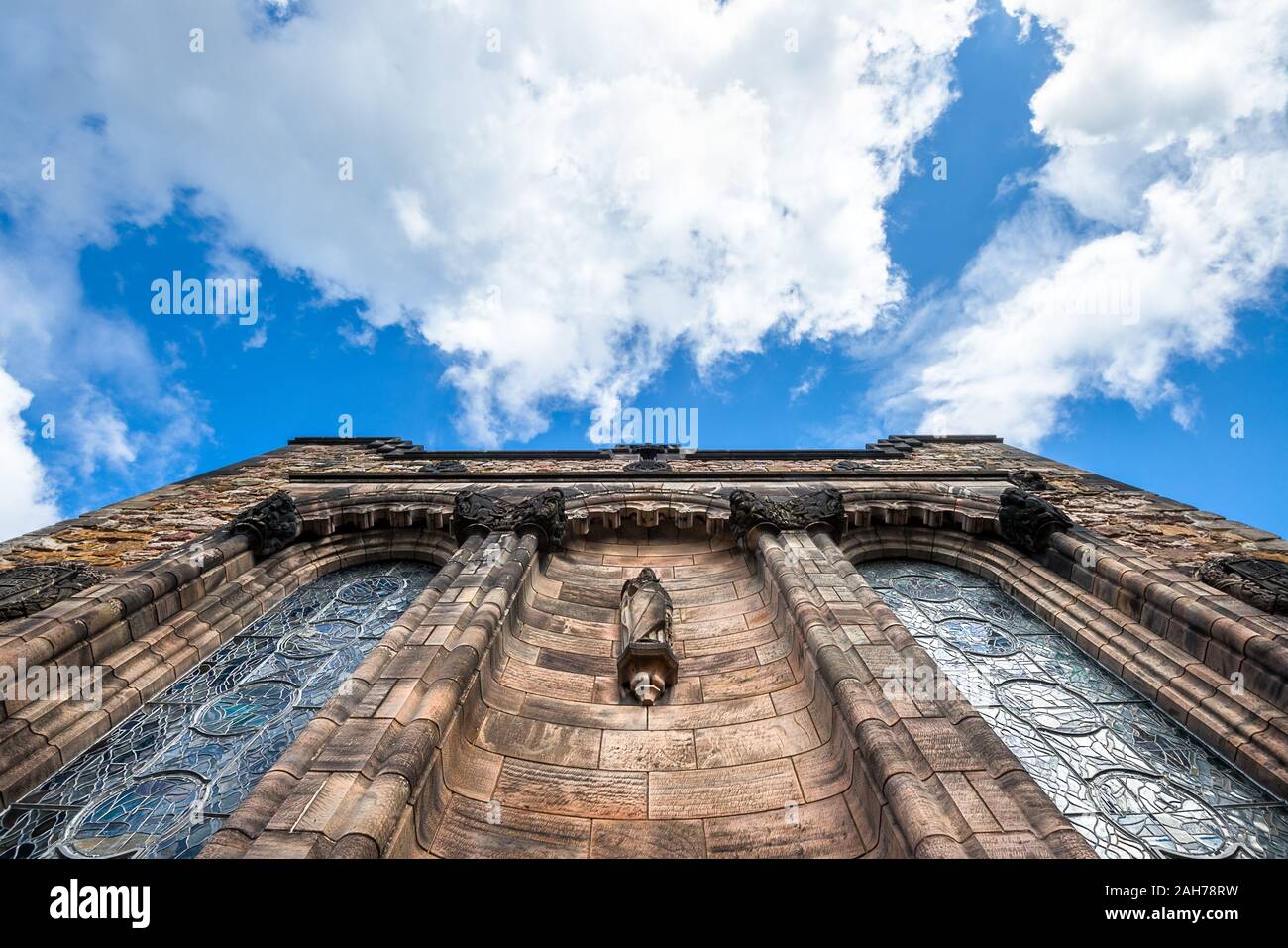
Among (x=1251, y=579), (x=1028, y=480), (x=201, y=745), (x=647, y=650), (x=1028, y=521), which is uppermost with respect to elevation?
(x=1028, y=480)

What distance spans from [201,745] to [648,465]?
8606mm

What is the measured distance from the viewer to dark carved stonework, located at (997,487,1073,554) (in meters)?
8.79

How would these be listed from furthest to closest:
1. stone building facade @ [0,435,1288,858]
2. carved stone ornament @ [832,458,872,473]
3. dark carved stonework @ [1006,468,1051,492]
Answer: carved stone ornament @ [832,458,872,473] → dark carved stonework @ [1006,468,1051,492] → stone building facade @ [0,435,1288,858]

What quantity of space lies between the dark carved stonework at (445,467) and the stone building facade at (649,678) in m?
2.38

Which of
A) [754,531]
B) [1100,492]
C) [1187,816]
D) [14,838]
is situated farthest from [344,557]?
[1100,492]

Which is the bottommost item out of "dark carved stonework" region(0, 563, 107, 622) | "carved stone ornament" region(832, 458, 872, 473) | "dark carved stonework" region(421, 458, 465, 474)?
"dark carved stonework" region(0, 563, 107, 622)

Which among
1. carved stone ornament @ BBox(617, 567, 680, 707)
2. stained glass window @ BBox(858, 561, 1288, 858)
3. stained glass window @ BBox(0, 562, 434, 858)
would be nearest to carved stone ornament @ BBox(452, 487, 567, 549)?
stained glass window @ BBox(0, 562, 434, 858)

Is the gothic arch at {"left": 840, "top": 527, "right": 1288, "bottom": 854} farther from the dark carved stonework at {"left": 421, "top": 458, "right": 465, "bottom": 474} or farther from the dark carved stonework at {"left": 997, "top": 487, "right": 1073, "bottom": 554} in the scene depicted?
the dark carved stonework at {"left": 421, "top": 458, "right": 465, "bottom": 474}

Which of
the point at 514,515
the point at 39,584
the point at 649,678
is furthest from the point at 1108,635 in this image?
the point at 39,584

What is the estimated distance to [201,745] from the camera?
5.93 meters

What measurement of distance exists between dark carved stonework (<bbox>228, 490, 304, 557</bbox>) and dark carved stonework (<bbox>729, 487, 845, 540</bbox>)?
5.98 metres

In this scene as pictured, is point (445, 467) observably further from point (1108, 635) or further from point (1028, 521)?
point (1108, 635)

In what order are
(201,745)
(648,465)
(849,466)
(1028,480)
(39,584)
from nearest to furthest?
(201,745) < (39,584) < (1028,480) < (648,465) < (849,466)
